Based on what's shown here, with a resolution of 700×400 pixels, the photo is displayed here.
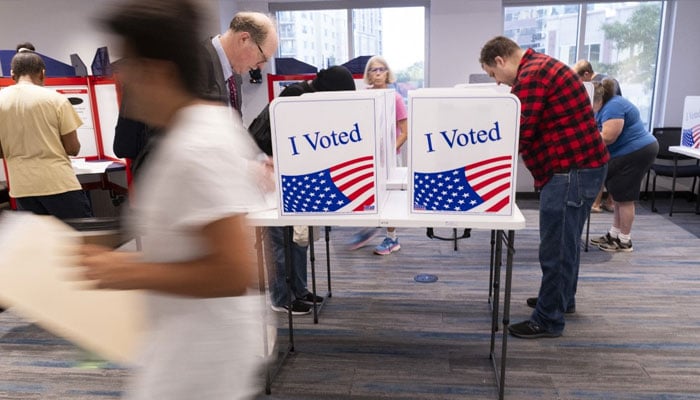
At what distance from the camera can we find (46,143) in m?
2.69

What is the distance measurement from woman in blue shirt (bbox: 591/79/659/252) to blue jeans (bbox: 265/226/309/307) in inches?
95.9

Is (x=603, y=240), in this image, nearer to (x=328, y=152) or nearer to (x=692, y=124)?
(x=692, y=124)

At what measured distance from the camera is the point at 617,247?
380 cm

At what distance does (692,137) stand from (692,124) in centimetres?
12

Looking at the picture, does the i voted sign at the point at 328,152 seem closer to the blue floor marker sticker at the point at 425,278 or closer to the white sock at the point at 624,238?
the blue floor marker sticker at the point at 425,278

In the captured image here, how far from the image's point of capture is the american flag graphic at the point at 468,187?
1711 millimetres

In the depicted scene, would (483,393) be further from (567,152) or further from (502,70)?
(502,70)

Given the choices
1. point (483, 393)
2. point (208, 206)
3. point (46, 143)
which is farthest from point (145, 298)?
point (46, 143)

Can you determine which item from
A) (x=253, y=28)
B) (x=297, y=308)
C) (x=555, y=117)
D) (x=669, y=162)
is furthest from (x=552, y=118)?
(x=669, y=162)

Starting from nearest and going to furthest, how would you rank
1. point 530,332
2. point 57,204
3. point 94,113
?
point 530,332
point 57,204
point 94,113

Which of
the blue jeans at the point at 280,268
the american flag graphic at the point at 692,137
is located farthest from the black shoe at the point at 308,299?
the american flag graphic at the point at 692,137

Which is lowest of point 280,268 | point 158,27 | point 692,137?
point 280,268

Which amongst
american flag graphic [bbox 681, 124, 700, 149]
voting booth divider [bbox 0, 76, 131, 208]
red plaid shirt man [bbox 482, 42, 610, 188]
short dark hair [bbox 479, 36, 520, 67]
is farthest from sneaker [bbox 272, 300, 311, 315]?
american flag graphic [bbox 681, 124, 700, 149]

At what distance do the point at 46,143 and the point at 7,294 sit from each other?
220 cm
